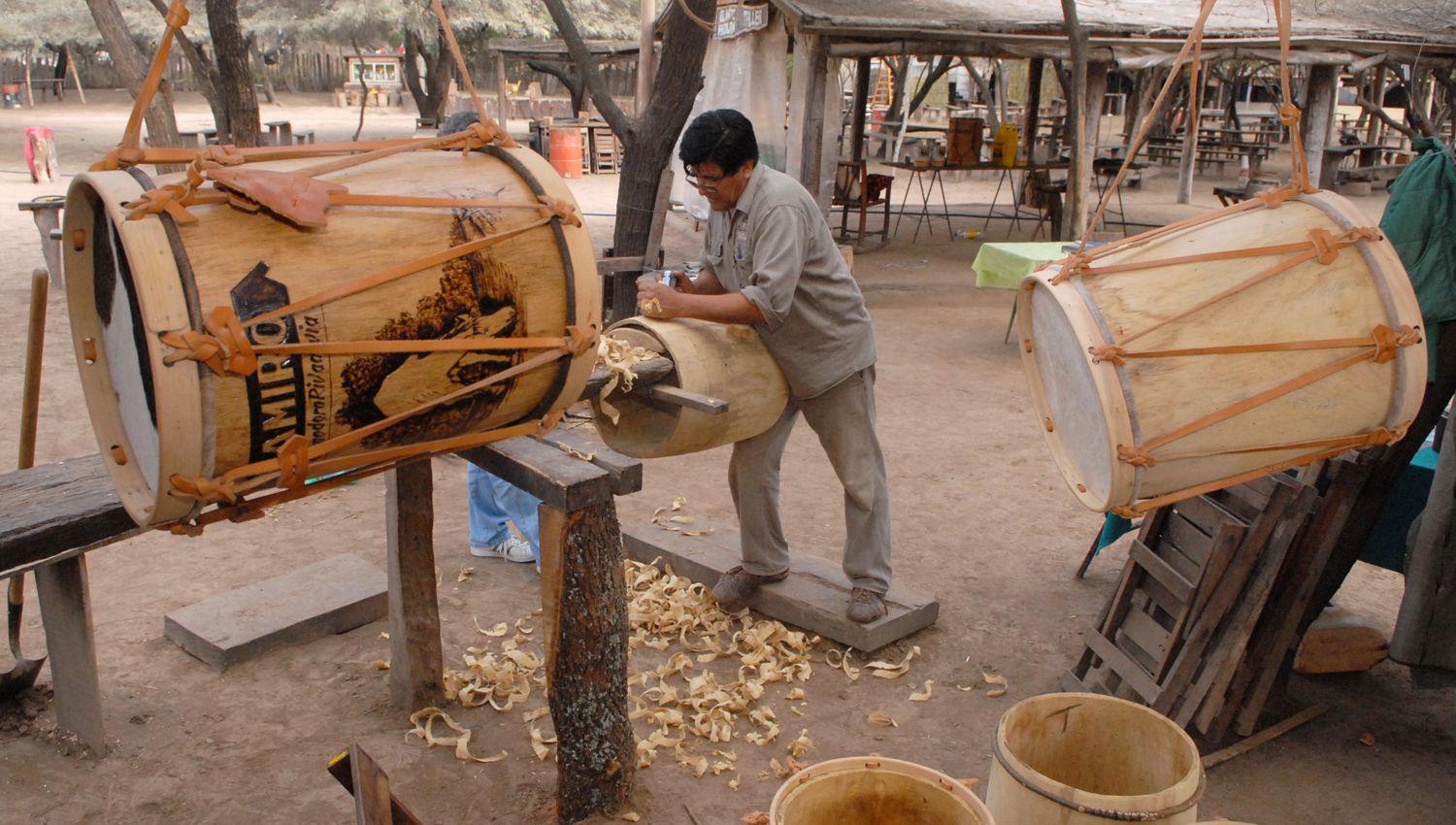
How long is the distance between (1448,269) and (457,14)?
25.2 m

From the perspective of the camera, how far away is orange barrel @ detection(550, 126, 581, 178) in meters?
20.2

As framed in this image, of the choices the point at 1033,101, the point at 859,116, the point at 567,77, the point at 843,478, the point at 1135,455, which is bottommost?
Result: the point at 843,478

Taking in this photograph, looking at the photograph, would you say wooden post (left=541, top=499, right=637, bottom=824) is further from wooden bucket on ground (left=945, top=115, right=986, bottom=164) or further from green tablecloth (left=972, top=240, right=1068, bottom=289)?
wooden bucket on ground (left=945, top=115, right=986, bottom=164)

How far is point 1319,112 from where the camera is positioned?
47.2 ft

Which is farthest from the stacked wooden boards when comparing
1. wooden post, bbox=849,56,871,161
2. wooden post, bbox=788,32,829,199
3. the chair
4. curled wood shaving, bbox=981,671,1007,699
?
wooden post, bbox=849,56,871,161

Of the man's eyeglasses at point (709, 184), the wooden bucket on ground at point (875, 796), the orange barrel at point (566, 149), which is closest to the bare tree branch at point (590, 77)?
the man's eyeglasses at point (709, 184)

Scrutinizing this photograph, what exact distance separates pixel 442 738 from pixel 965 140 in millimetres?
11989

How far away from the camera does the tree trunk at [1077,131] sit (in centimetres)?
1065

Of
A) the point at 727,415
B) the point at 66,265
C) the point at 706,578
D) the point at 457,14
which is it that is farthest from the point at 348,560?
the point at 457,14

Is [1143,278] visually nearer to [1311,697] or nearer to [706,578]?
[1311,697]

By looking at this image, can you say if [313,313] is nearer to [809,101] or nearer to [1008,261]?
[1008,261]

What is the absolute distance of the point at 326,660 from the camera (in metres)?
4.13

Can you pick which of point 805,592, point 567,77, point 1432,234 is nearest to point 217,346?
point 805,592

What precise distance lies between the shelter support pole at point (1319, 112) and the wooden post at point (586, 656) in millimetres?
13720
